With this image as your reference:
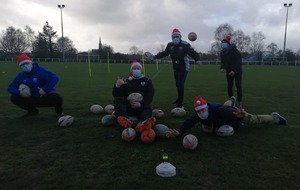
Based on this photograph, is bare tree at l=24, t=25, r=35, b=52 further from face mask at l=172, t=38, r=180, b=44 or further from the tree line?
face mask at l=172, t=38, r=180, b=44

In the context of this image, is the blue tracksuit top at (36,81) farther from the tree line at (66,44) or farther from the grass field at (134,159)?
the tree line at (66,44)

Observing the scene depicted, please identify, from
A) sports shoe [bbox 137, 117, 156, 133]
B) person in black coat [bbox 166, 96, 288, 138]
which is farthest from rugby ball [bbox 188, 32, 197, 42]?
sports shoe [bbox 137, 117, 156, 133]

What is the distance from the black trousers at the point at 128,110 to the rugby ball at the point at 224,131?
146 centimetres

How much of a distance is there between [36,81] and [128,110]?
→ 255 centimetres

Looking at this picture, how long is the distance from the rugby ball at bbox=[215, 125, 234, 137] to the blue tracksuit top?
4.23m

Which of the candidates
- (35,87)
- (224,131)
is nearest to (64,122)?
(35,87)

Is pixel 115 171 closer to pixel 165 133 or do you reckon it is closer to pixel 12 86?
pixel 165 133

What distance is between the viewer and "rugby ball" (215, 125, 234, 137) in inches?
227

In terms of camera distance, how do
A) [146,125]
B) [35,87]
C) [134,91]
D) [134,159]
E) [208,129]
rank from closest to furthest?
[134,159], [146,125], [208,129], [134,91], [35,87]

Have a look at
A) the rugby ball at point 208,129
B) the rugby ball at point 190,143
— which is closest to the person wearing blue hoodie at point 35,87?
the rugby ball at point 208,129

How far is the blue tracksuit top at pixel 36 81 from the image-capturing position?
24.3ft

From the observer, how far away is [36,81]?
7438mm

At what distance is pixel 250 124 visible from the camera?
6.59 meters

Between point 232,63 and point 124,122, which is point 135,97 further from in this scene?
point 232,63
